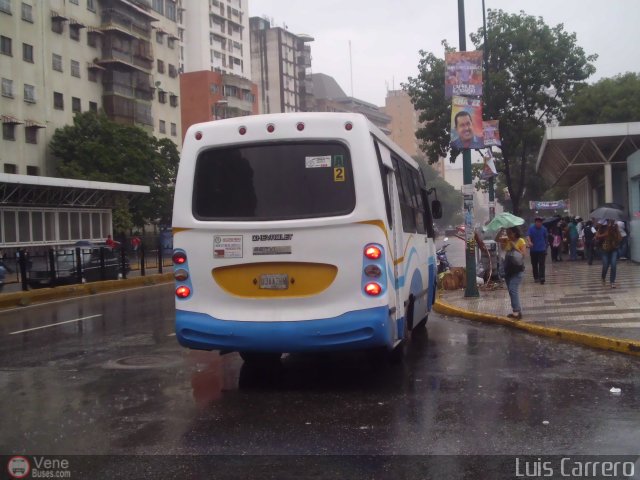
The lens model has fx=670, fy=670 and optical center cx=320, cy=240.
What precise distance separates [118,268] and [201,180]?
17.1 metres

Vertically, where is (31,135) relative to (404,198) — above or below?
above

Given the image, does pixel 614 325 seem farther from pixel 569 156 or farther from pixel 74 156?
pixel 74 156

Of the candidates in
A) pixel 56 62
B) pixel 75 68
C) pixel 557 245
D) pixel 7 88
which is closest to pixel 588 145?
pixel 557 245

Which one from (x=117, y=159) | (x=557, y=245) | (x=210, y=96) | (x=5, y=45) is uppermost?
(x=210, y=96)

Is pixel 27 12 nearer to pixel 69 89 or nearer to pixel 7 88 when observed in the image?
pixel 7 88

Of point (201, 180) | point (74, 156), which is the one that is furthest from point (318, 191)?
point (74, 156)

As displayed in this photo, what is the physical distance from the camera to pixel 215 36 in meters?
90.6

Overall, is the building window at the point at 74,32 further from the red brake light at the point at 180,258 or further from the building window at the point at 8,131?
the red brake light at the point at 180,258

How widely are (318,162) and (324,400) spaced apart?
7.85ft

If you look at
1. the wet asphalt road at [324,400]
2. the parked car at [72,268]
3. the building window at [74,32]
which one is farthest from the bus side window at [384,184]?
the building window at [74,32]

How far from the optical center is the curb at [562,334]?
865 centimetres

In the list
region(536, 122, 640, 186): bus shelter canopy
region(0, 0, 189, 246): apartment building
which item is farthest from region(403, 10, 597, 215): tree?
region(0, 0, 189, 246): apartment building

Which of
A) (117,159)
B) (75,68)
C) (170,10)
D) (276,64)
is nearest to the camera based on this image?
(117,159)

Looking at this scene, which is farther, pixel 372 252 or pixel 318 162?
pixel 318 162
